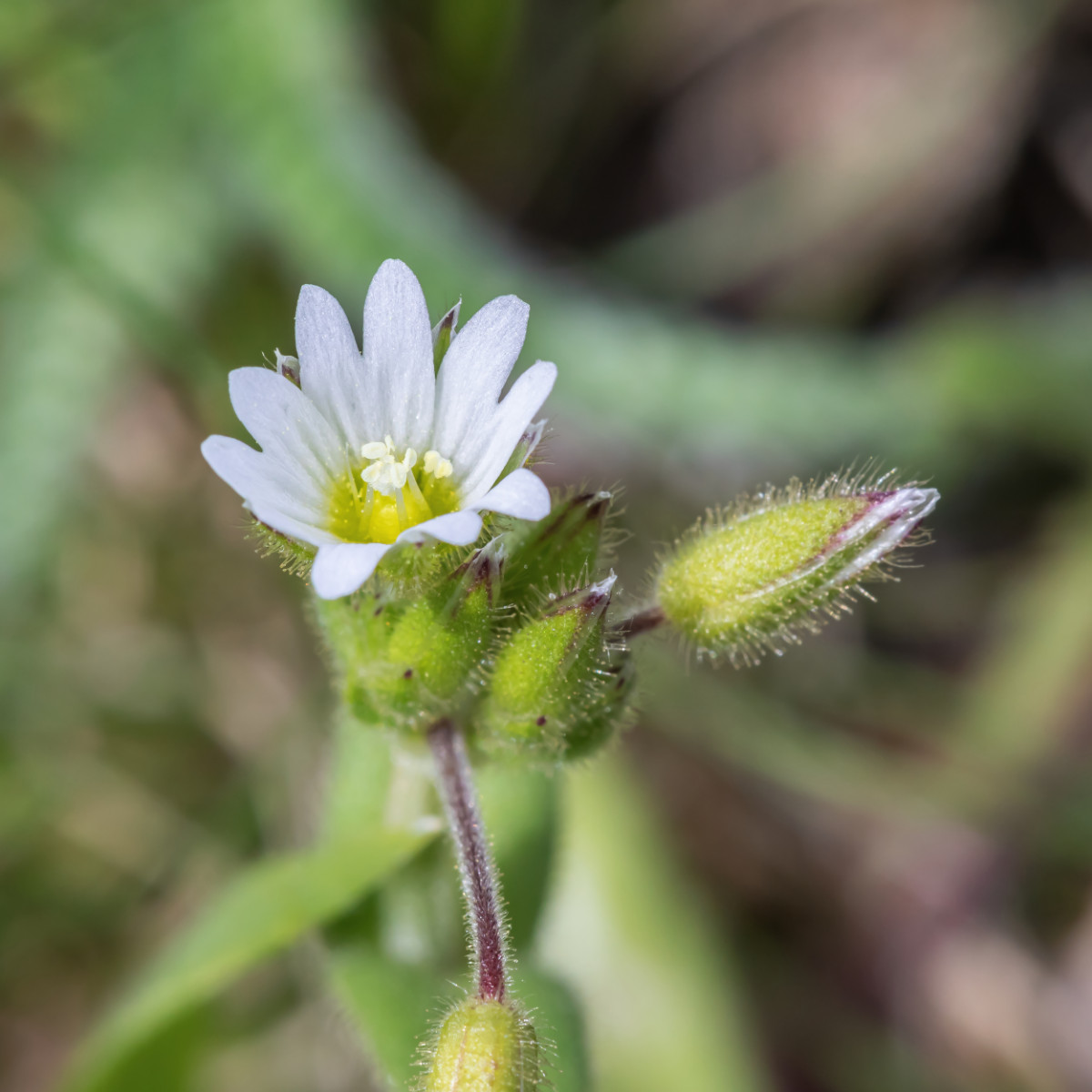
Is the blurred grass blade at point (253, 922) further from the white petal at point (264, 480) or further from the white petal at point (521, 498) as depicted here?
the white petal at point (521, 498)

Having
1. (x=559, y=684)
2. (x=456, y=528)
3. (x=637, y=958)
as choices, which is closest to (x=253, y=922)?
(x=559, y=684)

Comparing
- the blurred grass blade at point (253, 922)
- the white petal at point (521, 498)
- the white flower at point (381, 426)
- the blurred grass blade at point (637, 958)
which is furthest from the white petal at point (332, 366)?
the blurred grass blade at point (637, 958)

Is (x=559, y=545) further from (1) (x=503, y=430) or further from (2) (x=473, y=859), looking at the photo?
(2) (x=473, y=859)

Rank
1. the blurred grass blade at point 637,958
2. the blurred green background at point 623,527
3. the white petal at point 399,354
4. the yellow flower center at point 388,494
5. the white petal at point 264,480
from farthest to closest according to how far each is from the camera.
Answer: the blurred green background at point 623,527
the blurred grass blade at point 637,958
the yellow flower center at point 388,494
the white petal at point 399,354
the white petal at point 264,480

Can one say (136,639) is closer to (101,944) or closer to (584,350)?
(101,944)

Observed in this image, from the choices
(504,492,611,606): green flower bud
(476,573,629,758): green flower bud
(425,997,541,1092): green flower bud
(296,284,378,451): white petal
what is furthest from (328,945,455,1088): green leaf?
(296,284,378,451): white petal

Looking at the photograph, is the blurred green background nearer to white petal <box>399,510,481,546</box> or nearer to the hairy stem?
the hairy stem

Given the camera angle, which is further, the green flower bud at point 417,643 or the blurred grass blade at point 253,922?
the blurred grass blade at point 253,922
